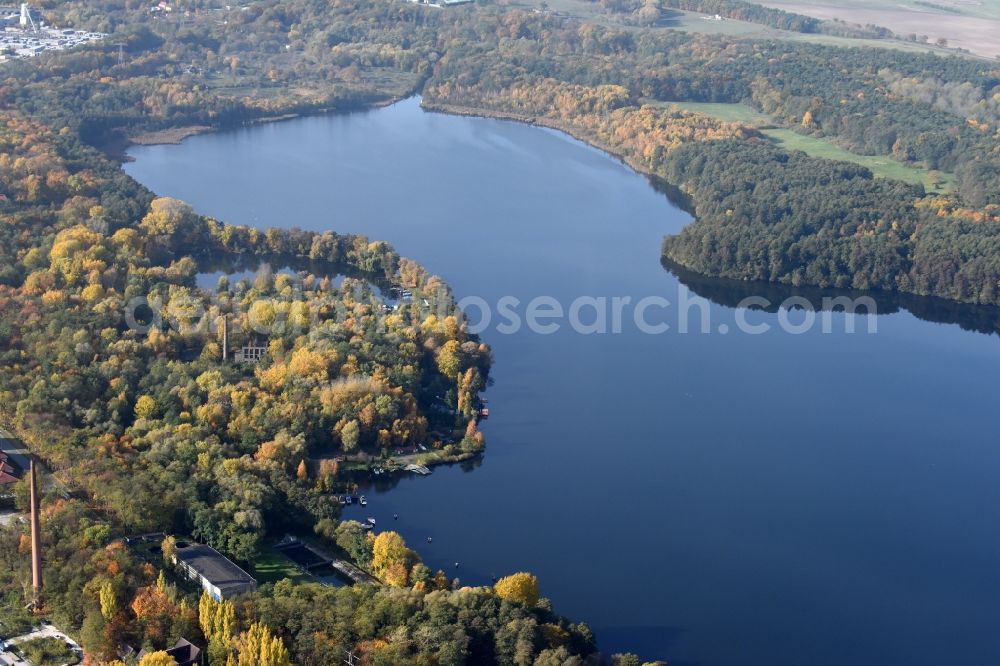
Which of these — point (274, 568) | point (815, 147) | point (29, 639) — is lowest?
point (274, 568)

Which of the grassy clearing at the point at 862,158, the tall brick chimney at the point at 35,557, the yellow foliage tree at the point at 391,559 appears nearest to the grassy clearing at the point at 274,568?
the yellow foliage tree at the point at 391,559

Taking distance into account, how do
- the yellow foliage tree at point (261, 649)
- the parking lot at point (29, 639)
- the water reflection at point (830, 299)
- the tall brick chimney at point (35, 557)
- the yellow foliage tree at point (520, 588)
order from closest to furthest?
the yellow foliage tree at point (261, 649) < the parking lot at point (29, 639) < the tall brick chimney at point (35, 557) < the yellow foliage tree at point (520, 588) < the water reflection at point (830, 299)

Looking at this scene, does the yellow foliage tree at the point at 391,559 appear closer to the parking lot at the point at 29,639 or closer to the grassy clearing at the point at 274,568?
the grassy clearing at the point at 274,568

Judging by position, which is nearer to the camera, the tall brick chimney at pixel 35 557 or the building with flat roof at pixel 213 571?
the tall brick chimney at pixel 35 557

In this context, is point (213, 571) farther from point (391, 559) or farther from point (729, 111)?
point (729, 111)

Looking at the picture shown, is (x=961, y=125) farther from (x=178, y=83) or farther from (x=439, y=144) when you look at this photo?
(x=178, y=83)

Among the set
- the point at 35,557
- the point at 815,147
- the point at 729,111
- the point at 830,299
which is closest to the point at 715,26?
the point at 729,111
